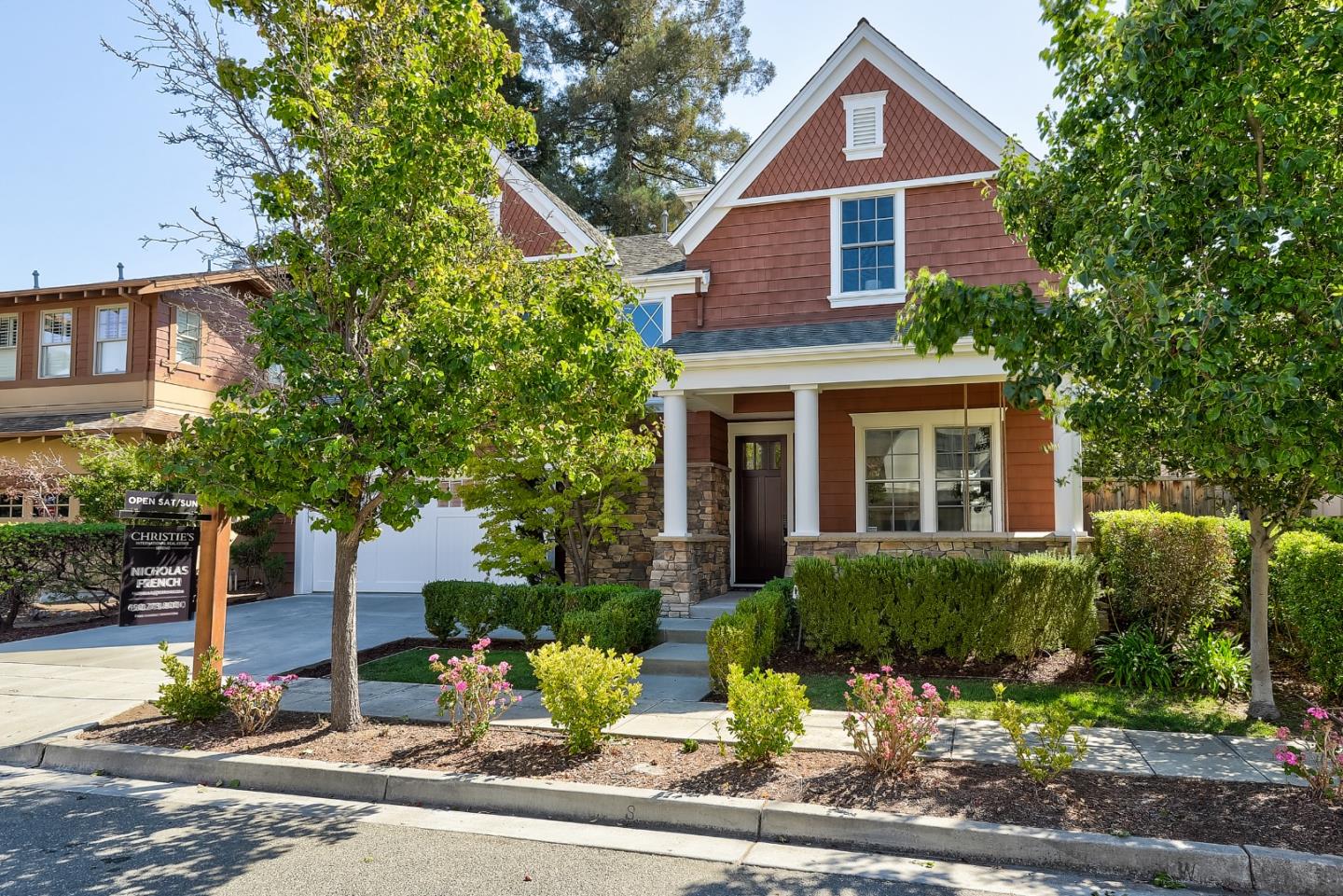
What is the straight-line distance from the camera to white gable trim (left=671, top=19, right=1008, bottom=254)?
1202 centimetres

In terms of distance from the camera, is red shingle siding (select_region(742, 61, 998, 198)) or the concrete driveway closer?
the concrete driveway

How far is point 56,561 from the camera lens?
12953mm

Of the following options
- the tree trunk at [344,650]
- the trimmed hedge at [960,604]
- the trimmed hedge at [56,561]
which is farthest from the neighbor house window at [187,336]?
the trimmed hedge at [960,604]

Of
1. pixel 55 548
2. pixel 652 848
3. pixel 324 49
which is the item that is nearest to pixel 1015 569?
pixel 652 848

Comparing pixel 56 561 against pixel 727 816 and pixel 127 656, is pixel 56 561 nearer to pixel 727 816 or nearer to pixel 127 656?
pixel 127 656

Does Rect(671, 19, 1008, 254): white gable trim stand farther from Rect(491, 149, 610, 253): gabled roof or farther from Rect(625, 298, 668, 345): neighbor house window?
Rect(491, 149, 610, 253): gabled roof

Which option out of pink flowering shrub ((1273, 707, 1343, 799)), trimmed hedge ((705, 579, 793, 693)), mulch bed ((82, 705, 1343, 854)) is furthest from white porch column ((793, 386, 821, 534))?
pink flowering shrub ((1273, 707, 1343, 799))

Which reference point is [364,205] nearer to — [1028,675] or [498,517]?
[498,517]

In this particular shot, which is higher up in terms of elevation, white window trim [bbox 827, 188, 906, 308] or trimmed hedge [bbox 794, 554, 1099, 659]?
white window trim [bbox 827, 188, 906, 308]

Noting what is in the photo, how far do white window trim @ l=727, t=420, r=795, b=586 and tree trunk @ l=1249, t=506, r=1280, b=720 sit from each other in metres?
7.14

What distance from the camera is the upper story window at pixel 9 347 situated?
18531 mm

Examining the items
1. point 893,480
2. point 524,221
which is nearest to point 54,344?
point 524,221

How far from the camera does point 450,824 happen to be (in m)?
5.20

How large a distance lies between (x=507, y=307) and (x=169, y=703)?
4.24m
